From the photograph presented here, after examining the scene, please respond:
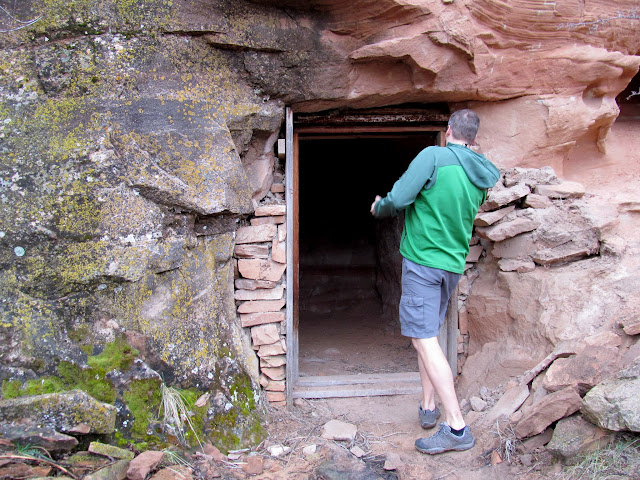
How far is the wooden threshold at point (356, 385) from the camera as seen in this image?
3.63 m

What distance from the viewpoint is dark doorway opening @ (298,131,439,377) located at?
5.05 metres

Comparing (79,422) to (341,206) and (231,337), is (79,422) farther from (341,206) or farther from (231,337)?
(341,206)

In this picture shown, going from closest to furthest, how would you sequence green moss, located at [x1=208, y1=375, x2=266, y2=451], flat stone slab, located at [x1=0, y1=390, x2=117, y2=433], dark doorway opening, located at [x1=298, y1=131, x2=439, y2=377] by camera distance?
flat stone slab, located at [x1=0, y1=390, x2=117, y2=433], green moss, located at [x1=208, y1=375, x2=266, y2=451], dark doorway opening, located at [x1=298, y1=131, x2=439, y2=377]

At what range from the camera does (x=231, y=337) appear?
10.2 ft

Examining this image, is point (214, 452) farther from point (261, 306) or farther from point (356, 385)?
point (356, 385)

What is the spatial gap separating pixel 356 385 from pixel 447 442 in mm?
1131

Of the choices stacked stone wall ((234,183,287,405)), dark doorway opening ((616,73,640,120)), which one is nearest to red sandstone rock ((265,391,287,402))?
stacked stone wall ((234,183,287,405))

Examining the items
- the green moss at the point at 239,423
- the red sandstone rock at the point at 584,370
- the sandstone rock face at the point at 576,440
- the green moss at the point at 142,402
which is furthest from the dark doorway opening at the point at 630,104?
the green moss at the point at 142,402

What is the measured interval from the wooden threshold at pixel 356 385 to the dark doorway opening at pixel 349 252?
709 millimetres

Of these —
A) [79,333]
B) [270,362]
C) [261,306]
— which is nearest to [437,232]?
[261,306]

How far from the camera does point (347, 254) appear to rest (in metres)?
7.07

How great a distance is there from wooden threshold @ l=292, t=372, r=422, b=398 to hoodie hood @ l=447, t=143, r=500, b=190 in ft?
5.36

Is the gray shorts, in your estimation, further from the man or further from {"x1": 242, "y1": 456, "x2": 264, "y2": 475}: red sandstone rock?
{"x1": 242, "y1": 456, "x2": 264, "y2": 475}: red sandstone rock

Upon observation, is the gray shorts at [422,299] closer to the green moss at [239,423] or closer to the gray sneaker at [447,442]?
the gray sneaker at [447,442]
